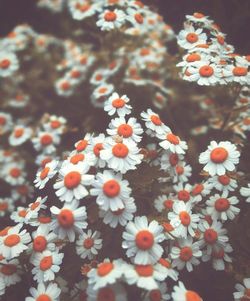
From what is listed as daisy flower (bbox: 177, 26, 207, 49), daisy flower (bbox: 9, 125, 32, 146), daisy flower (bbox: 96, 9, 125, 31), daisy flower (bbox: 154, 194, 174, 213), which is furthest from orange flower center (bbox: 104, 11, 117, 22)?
daisy flower (bbox: 154, 194, 174, 213)

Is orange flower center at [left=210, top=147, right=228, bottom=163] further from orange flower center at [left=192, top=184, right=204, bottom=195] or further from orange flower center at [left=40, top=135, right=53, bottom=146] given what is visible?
orange flower center at [left=40, top=135, right=53, bottom=146]

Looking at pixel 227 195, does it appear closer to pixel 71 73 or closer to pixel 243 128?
pixel 243 128

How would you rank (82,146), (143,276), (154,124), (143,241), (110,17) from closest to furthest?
(143,276)
(143,241)
(82,146)
(154,124)
(110,17)

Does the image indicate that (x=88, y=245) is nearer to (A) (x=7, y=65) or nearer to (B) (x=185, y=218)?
(B) (x=185, y=218)

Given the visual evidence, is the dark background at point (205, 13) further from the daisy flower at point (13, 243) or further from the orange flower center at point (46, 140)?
the orange flower center at point (46, 140)

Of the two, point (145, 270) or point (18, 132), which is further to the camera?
point (18, 132)

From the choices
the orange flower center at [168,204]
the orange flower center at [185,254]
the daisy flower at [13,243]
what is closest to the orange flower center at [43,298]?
the daisy flower at [13,243]

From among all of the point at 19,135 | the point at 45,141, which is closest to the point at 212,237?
the point at 45,141
